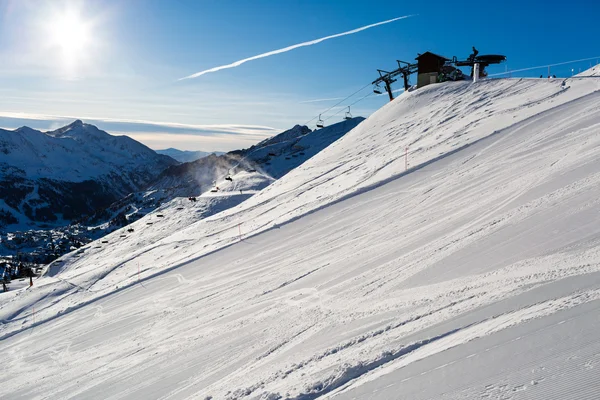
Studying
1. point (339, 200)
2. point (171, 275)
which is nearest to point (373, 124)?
point (339, 200)

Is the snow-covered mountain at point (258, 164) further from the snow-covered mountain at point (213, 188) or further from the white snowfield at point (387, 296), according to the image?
the white snowfield at point (387, 296)

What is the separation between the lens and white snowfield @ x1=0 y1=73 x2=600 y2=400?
5297mm

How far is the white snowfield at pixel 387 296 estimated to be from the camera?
530cm

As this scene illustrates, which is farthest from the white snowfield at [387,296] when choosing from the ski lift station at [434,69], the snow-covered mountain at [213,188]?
the snow-covered mountain at [213,188]

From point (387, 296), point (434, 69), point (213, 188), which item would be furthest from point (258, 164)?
point (387, 296)

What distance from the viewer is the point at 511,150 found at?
15852 mm

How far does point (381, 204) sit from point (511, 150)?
592 centimetres

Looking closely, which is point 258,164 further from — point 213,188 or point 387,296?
point 387,296

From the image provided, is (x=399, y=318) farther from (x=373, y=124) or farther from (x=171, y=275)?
(x=373, y=124)

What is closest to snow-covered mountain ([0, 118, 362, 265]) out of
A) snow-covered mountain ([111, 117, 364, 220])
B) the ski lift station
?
snow-covered mountain ([111, 117, 364, 220])

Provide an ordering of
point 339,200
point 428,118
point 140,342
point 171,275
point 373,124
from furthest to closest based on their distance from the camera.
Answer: point 373,124
point 428,118
point 339,200
point 171,275
point 140,342

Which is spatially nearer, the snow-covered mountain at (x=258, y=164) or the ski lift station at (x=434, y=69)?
the ski lift station at (x=434, y=69)

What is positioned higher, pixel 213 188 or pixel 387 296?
pixel 213 188

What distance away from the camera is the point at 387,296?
8.58 meters
